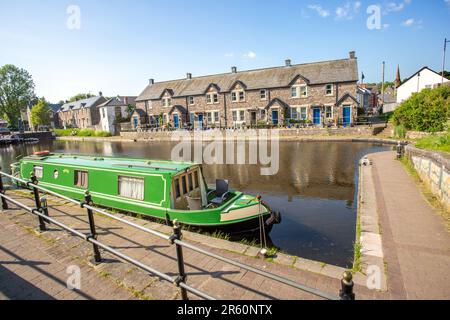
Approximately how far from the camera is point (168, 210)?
8.91m

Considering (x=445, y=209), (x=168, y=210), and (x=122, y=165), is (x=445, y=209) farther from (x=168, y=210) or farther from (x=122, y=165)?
(x=122, y=165)

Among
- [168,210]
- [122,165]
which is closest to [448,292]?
[168,210]

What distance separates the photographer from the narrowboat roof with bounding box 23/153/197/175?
938 centimetres

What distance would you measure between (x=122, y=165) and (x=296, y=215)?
287 inches

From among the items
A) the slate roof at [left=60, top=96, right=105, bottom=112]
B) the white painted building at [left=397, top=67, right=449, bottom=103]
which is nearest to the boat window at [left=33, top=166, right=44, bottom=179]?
the white painted building at [left=397, top=67, right=449, bottom=103]

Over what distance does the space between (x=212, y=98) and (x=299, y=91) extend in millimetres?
13800

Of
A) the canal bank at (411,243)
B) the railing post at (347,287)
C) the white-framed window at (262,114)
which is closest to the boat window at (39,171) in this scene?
the canal bank at (411,243)

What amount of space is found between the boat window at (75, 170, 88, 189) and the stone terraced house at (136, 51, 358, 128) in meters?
30.9

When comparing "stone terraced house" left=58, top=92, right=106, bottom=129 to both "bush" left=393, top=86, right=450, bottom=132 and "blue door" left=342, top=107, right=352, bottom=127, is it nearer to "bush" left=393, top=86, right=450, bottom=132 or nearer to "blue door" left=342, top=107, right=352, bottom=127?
"blue door" left=342, top=107, right=352, bottom=127

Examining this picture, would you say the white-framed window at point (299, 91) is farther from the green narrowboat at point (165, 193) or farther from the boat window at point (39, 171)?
the boat window at point (39, 171)

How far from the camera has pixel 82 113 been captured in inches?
2687

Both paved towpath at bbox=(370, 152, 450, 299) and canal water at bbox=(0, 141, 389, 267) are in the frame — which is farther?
canal water at bbox=(0, 141, 389, 267)

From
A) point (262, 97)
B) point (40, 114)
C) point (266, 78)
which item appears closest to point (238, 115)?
point (262, 97)

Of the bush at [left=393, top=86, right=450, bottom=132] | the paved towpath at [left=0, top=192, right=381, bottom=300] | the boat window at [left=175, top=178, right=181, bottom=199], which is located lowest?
the paved towpath at [left=0, top=192, right=381, bottom=300]
